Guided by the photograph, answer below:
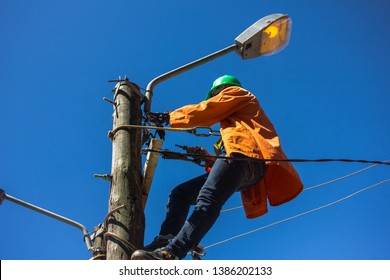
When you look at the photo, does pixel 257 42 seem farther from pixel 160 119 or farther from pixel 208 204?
pixel 208 204

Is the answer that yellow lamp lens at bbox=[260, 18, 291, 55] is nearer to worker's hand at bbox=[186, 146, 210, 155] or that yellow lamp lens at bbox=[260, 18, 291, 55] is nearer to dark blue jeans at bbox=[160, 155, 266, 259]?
worker's hand at bbox=[186, 146, 210, 155]

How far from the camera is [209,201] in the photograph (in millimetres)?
3709

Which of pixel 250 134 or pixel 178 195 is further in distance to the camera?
pixel 178 195

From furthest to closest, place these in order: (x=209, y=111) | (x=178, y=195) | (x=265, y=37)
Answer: (x=265, y=37)
(x=178, y=195)
(x=209, y=111)

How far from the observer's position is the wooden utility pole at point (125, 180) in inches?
141

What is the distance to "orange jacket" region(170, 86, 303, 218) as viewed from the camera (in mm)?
4027

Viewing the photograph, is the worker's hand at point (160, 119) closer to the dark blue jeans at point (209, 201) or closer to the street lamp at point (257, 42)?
the street lamp at point (257, 42)

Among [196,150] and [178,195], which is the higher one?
[196,150]

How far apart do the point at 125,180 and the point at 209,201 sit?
0.59m

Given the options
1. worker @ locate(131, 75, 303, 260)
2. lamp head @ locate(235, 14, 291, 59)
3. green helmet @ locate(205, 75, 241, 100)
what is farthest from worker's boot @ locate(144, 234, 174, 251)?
lamp head @ locate(235, 14, 291, 59)

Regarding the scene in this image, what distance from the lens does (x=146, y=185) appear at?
13.3 feet

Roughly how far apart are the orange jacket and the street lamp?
15.8 inches

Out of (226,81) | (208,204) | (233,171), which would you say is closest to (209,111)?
(233,171)
